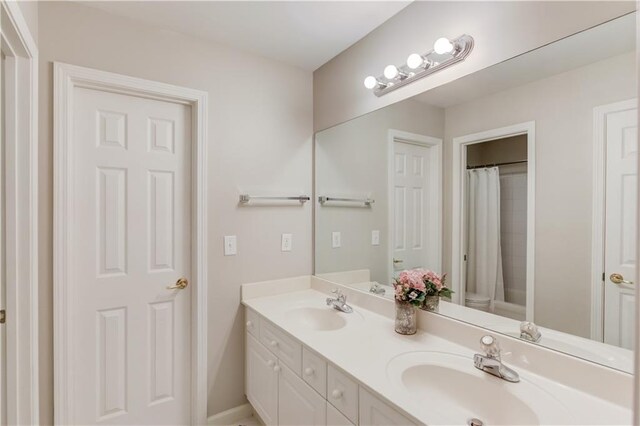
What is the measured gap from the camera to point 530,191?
1.20 meters

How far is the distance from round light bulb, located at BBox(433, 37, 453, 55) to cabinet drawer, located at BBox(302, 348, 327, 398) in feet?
4.51

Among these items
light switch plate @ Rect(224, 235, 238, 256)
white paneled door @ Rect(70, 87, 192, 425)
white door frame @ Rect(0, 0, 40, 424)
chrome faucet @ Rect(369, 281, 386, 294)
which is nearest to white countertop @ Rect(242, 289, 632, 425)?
chrome faucet @ Rect(369, 281, 386, 294)

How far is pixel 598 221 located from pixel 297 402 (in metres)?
1.37

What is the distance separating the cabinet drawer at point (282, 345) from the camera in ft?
4.77

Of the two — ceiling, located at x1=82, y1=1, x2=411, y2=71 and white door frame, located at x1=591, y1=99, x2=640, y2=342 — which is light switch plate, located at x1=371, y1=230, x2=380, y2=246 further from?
ceiling, located at x1=82, y1=1, x2=411, y2=71

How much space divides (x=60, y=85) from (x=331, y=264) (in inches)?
70.0

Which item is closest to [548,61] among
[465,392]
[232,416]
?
[465,392]

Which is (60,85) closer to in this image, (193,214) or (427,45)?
(193,214)

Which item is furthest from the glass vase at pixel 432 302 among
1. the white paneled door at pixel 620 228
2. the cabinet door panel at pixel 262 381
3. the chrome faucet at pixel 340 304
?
the cabinet door panel at pixel 262 381

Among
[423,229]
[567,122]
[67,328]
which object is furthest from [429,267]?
[67,328]

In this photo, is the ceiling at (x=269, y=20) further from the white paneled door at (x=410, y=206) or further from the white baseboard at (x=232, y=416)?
the white baseboard at (x=232, y=416)

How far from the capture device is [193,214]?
1.91m

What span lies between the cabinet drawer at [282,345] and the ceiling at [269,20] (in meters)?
1.63

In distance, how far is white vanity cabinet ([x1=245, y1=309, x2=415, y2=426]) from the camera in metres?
1.08
